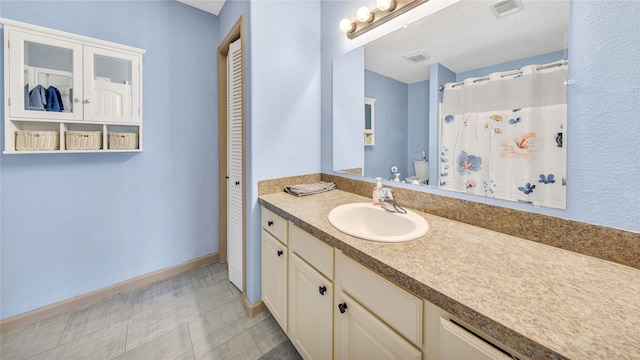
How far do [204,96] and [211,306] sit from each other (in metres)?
1.77

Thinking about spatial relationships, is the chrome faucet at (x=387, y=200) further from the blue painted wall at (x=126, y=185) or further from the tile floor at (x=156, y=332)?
the blue painted wall at (x=126, y=185)

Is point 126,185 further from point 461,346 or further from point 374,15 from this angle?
point 461,346

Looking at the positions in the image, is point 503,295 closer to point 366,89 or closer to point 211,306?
point 366,89

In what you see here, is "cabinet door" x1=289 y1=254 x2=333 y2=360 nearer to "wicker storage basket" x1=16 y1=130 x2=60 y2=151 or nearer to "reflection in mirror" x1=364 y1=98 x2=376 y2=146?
"reflection in mirror" x1=364 y1=98 x2=376 y2=146

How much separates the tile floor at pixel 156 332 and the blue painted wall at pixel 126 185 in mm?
215

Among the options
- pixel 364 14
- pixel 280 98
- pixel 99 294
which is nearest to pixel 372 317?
pixel 280 98

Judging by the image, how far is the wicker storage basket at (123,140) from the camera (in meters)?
1.72

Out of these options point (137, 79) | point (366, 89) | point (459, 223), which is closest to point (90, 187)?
point (137, 79)

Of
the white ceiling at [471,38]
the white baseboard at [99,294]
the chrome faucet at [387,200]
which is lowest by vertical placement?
the white baseboard at [99,294]

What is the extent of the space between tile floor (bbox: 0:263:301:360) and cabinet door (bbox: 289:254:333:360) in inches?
9.2

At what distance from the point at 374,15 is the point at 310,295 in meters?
1.59

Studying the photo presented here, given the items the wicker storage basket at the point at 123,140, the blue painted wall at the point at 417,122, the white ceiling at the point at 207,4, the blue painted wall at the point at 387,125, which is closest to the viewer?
the blue painted wall at the point at 417,122

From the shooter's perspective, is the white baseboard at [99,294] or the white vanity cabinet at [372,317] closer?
the white vanity cabinet at [372,317]

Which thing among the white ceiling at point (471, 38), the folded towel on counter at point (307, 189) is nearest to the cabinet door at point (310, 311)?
the folded towel on counter at point (307, 189)
